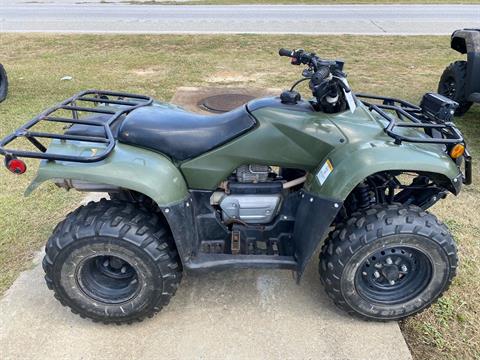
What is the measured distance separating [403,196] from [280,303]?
1.09 m

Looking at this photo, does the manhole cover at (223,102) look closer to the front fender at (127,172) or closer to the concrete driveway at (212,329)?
the concrete driveway at (212,329)

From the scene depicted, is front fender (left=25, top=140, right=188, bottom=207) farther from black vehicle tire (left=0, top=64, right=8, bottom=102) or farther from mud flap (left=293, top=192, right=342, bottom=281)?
black vehicle tire (left=0, top=64, right=8, bottom=102)

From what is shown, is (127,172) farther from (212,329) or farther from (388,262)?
(388,262)

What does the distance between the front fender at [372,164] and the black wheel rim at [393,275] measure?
451mm

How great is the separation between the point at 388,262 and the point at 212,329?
3.56 ft

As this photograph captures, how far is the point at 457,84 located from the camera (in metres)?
5.64

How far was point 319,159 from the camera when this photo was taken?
2496mm

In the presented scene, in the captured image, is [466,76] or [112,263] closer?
[112,263]

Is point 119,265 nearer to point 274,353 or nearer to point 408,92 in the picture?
point 274,353

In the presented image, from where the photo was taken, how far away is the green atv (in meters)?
2.38

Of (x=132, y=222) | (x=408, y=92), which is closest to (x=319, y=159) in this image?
(x=132, y=222)

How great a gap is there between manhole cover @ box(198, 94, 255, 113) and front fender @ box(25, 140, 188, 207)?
3.59m

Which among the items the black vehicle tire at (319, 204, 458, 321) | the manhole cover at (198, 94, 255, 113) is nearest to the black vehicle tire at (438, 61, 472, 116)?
the manhole cover at (198, 94, 255, 113)

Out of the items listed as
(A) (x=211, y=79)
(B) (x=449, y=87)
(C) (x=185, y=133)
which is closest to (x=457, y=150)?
(C) (x=185, y=133)
